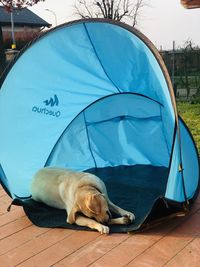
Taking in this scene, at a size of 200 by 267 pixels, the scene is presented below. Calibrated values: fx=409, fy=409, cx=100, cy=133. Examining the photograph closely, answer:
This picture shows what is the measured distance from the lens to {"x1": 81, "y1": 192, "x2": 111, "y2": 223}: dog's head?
3117 mm

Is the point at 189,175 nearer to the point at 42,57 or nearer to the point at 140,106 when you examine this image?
the point at 140,106

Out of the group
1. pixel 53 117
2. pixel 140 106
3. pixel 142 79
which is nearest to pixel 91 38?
pixel 142 79

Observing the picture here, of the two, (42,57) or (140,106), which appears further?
(140,106)

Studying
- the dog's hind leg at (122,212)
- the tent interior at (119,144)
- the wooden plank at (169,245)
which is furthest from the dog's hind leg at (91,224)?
the tent interior at (119,144)

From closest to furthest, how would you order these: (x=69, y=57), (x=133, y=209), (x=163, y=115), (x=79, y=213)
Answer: (x=79, y=213) → (x=133, y=209) → (x=69, y=57) → (x=163, y=115)

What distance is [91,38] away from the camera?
12.0 feet

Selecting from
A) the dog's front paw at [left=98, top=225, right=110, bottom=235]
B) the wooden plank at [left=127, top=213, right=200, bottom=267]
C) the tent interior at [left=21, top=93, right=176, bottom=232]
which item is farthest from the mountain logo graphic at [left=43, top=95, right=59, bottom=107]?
the wooden plank at [left=127, top=213, right=200, bottom=267]

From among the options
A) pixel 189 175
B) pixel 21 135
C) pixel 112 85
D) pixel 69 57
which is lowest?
pixel 189 175

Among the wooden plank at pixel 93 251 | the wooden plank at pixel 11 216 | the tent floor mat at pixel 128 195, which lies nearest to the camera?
the wooden plank at pixel 93 251

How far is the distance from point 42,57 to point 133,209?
162 cm

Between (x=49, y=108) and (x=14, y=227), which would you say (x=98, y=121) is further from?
(x=14, y=227)

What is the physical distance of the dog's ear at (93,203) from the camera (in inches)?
122

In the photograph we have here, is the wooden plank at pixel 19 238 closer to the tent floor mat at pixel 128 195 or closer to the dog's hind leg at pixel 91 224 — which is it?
the tent floor mat at pixel 128 195

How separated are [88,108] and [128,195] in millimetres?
1126
